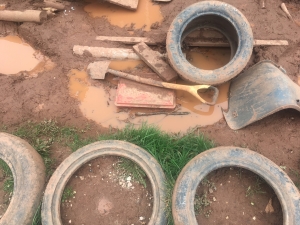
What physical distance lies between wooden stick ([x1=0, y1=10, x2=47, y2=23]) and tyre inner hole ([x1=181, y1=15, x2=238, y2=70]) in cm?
200

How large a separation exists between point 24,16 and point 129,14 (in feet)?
4.80

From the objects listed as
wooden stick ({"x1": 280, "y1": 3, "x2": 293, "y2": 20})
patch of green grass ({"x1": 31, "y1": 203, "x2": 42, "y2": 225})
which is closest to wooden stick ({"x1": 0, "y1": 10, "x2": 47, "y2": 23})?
patch of green grass ({"x1": 31, "y1": 203, "x2": 42, "y2": 225})

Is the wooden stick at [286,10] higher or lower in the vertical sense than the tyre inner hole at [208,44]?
higher

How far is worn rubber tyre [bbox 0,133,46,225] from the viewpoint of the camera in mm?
2893

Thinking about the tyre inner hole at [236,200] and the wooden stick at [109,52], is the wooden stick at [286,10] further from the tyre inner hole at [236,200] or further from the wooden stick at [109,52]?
the tyre inner hole at [236,200]

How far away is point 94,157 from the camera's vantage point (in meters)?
3.13

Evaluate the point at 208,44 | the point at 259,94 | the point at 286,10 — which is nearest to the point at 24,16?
the point at 208,44

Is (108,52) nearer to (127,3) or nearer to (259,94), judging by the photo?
(127,3)

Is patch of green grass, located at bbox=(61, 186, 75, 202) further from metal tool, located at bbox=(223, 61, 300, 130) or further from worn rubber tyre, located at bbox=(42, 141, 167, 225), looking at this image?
metal tool, located at bbox=(223, 61, 300, 130)

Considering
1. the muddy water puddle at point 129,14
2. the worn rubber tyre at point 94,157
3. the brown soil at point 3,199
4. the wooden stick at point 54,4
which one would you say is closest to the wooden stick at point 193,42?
the muddy water puddle at point 129,14

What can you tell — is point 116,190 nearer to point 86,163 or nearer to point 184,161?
point 86,163

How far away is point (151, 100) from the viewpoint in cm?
359

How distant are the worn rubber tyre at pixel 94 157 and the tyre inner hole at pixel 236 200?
42 cm

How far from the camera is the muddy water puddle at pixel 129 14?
4102 millimetres
